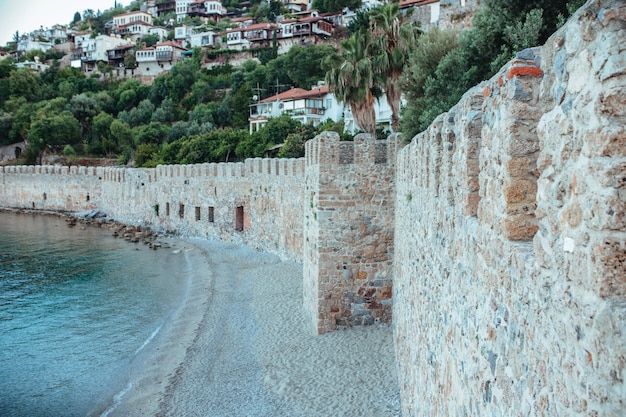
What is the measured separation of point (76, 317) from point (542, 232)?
53.8 ft

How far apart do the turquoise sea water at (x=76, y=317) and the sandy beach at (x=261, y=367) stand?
2.61 ft

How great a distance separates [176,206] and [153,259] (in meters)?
5.99

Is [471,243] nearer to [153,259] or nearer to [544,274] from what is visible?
[544,274]

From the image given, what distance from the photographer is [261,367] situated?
10.6 meters

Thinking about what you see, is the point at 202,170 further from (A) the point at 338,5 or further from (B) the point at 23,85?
(A) the point at 338,5

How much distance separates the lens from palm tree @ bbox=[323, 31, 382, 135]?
19516mm

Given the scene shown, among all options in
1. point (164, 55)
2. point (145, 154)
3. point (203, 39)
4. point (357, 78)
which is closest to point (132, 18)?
point (203, 39)

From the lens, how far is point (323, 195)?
11.2 m

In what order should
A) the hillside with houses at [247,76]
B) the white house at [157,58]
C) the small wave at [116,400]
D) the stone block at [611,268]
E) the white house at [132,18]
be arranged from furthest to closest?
→ the white house at [132,18]
the white house at [157,58]
the hillside with houses at [247,76]
the small wave at [116,400]
the stone block at [611,268]

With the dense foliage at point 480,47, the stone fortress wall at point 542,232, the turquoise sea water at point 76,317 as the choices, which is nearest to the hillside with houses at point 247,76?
the dense foliage at point 480,47

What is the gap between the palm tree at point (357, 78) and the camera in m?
19.5

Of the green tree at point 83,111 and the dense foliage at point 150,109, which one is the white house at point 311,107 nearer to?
the dense foliage at point 150,109

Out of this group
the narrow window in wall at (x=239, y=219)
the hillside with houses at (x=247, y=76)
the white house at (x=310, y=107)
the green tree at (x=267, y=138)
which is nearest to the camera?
the hillside with houses at (x=247, y=76)

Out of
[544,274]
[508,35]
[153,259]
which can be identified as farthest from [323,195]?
[153,259]
